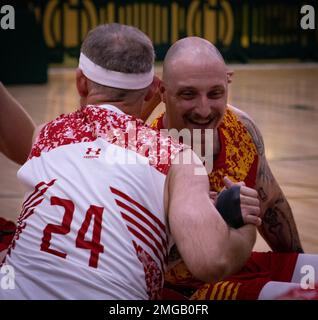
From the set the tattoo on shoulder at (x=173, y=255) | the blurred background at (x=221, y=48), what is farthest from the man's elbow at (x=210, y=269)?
the blurred background at (x=221, y=48)

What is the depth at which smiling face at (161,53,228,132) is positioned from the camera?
377 centimetres

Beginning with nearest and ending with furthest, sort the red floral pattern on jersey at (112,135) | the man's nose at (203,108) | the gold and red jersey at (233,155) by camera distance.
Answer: the red floral pattern on jersey at (112,135)
the man's nose at (203,108)
the gold and red jersey at (233,155)

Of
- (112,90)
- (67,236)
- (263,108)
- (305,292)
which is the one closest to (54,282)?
(67,236)

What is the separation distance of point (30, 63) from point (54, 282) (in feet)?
34.3

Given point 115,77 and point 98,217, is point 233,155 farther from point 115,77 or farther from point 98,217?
point 98,217

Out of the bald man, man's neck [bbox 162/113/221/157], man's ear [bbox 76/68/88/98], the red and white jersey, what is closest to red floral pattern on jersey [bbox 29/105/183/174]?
the red and white jersey

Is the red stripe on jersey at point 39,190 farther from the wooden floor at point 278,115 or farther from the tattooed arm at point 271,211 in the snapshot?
the wooden floor at point 278,115

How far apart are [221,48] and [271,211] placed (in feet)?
38.1

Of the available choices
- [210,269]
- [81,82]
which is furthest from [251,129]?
[210,269]

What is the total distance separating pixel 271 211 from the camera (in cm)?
418

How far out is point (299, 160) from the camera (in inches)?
319

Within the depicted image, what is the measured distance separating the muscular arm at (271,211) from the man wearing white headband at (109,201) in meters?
1.33

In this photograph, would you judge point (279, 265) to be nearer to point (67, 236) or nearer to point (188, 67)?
point (188, 67)

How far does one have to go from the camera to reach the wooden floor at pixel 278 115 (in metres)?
6.41
